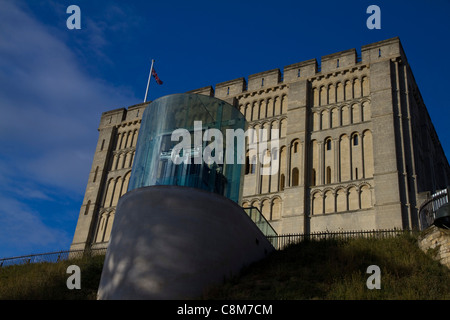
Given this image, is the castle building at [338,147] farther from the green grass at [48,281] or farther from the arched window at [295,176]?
the green grass at [48,281]

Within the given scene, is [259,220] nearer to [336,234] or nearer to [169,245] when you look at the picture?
[336,234]

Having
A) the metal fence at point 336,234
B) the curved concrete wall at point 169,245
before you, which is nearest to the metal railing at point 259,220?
the metal fence at point 336,234

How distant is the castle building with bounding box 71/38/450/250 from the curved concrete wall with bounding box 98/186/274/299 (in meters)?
13.2

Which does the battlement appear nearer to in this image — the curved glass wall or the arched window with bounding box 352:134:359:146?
the arched window with bounding box 352:134:359:146

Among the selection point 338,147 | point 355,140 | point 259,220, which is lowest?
point 259,220

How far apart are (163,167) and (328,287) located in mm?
6069

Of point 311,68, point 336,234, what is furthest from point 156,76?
point 336,234

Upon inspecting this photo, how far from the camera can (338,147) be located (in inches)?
1141

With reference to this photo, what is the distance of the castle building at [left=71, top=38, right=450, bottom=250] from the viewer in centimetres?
2597

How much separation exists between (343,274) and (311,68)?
21.9 metres

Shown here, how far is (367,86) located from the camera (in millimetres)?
30312

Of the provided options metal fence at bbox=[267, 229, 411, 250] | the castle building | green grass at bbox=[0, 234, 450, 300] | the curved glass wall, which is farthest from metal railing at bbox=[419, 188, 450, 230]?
the castle building

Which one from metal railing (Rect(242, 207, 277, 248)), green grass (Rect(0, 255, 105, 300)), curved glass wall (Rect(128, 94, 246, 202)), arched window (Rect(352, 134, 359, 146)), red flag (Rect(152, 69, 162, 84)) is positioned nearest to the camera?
curved glass wall (Rect(128, 94, 246, 202))
